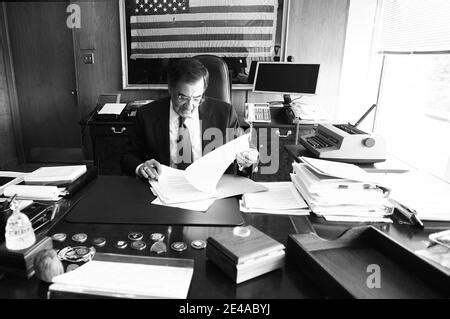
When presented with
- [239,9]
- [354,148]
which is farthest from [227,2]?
[354,148]

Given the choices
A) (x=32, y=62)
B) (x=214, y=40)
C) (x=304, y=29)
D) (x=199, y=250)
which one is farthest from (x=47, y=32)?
(x=199, y=250)

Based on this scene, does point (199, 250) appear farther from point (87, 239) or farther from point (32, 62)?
point (32, 62)

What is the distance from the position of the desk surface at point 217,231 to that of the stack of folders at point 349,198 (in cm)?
5

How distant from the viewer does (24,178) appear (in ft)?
4.23

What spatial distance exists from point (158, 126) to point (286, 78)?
57.7 inches

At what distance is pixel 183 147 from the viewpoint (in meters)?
1.73

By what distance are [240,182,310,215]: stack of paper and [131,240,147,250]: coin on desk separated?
0.36m

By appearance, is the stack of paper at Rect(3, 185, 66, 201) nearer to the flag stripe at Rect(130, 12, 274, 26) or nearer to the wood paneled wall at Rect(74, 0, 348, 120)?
the wood paneled wall at Rect(74, 0, 348, 120)

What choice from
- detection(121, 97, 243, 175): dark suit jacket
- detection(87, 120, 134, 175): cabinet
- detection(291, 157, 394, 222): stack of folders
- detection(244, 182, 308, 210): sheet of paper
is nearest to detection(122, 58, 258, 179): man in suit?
detection(121, 97, 243, 175): dark suit jacket

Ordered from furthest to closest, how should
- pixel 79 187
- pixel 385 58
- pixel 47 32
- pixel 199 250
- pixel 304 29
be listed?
pixel 47 32 → pixel 304 29 → pixel 385 58 → pixel 79 187 → pixel 199 250

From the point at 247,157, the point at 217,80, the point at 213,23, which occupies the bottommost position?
the point at 247,157

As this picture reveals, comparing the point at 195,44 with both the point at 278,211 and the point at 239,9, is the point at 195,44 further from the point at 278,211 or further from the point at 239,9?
the point at 278,211
